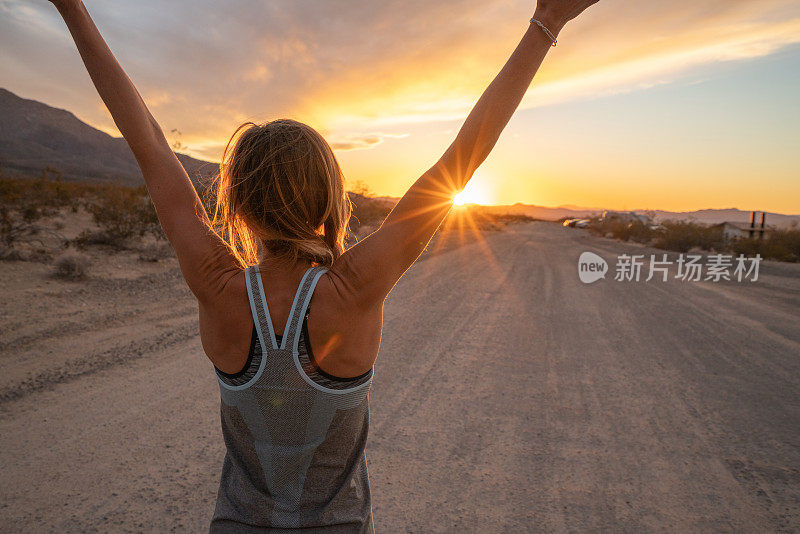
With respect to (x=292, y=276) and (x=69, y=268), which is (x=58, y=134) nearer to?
(x=69, y=268)

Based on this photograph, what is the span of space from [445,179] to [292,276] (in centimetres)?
40

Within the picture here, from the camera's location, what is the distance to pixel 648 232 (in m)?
29.6

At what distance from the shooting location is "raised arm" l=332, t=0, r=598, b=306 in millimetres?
909

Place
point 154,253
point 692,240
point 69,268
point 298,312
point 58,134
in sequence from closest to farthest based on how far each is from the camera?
1. point 298,312
2. point 69,268
3. point 154,253
4. point 692,240
5. point 58,134

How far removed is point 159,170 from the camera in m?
1.00

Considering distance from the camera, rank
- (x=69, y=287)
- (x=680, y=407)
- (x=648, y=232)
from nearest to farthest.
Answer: (x=680, y=407)
(x=69, y=287)
(x=648, y=232)

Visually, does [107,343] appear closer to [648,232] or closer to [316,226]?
[316,226]

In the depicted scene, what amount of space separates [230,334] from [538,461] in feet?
10.1

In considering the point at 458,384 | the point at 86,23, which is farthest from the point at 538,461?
the point at 86,23

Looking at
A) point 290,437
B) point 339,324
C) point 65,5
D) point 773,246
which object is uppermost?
point 65,5

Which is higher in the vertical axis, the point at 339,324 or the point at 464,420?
the point at 339,324

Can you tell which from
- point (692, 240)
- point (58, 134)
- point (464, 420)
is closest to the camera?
point (464, 420)

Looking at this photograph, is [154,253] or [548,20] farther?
[154,253]
